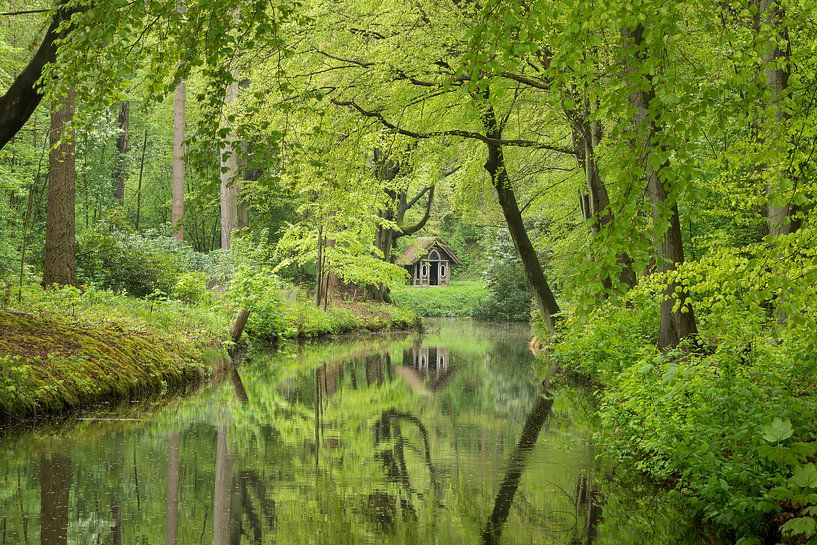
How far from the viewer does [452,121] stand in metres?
18.0

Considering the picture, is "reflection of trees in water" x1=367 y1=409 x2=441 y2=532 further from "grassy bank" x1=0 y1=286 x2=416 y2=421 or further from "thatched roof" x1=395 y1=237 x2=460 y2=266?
"thatched roof" x1=395 y1=237 x2=460 y2=266

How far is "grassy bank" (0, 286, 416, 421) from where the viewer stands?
38.7 ft

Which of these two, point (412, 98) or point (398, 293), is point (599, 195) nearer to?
point (412, 98)

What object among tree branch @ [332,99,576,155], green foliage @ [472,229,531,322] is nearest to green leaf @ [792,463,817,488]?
tree branch @ [332,99,576,155]

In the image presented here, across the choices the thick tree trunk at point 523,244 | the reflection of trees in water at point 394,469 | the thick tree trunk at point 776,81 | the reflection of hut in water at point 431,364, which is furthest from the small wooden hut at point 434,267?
the thick tree trunk at point 776,81

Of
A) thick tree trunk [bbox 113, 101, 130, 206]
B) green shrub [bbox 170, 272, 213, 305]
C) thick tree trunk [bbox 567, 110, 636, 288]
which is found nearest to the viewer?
thick tree trunk [bbox 567, 110, 636, 288]

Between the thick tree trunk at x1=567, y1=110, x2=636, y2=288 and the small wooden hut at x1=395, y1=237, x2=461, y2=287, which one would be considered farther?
the small wooden hut at x1=395, y1=237, x2=461, y2=287

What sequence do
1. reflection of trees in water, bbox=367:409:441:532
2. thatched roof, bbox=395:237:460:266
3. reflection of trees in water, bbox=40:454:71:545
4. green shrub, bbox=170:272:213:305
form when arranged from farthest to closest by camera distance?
thatched roof, bbox=395:237:460:266 < green shrub, bbox=170:272:213:305 < reflection of trees in water, bbox=367:409:441:532 < reflection of trees in water, bbox=40:454:71:545

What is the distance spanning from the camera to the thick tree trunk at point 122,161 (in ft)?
135

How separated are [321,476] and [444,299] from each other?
A: 5140 centimetres

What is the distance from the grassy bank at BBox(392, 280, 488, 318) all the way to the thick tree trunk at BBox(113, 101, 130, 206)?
17.1m

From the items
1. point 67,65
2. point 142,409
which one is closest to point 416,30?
point 142,409

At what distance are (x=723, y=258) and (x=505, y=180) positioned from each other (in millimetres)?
11206

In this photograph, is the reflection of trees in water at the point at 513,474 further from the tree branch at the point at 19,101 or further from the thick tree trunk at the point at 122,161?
the thick tree trunk at the point at 122,161
